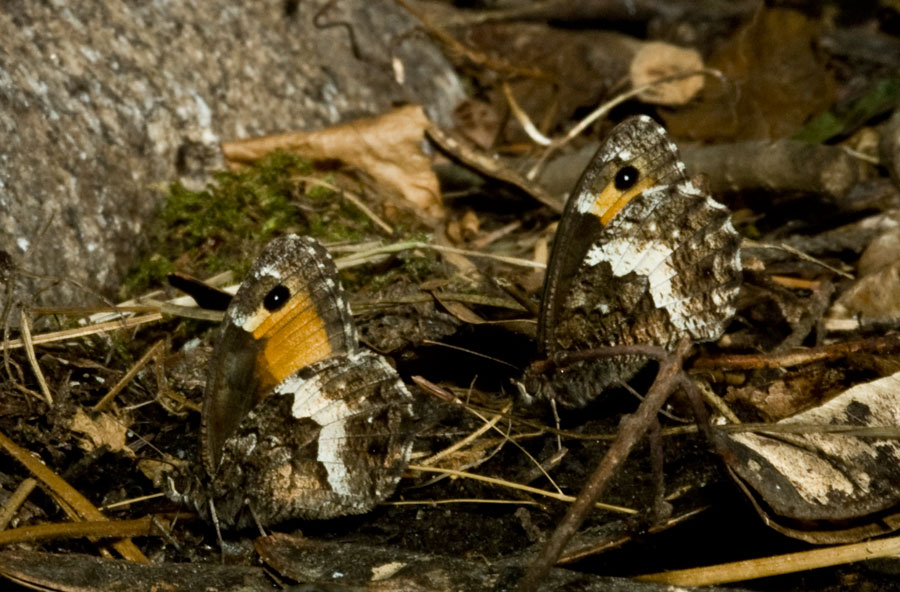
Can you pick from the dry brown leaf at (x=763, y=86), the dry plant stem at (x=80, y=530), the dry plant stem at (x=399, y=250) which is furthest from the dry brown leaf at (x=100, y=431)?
the dry brown leaf at (x=763, y=86)

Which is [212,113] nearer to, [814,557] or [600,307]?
[600,307]

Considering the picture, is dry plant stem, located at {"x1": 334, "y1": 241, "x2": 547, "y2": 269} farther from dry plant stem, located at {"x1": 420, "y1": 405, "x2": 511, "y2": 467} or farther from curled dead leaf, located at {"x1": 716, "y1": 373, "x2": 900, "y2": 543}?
curled dead leaf, located at {"x1": 716, "y1": 373, "x2": 900, "y2": 543}

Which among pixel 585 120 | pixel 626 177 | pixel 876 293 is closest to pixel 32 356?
pixel 626 177

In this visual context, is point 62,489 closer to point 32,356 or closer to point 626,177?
point 32,356

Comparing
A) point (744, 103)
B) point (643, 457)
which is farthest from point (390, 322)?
point (744, 103)

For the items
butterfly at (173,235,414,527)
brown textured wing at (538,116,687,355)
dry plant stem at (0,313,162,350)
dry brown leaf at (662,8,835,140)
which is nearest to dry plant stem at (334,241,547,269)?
brown textured wing at (538,116,687,355)
